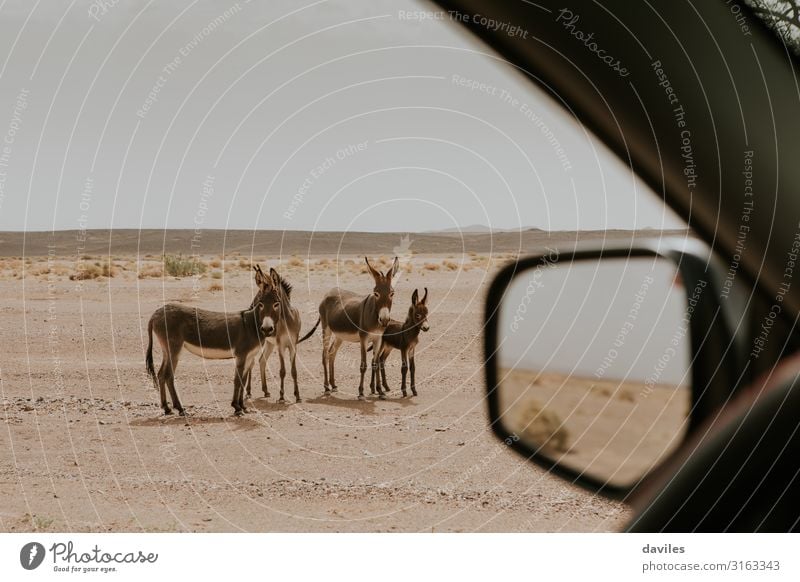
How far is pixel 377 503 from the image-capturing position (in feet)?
20.2

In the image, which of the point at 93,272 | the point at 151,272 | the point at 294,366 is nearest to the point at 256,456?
the point at 294,366

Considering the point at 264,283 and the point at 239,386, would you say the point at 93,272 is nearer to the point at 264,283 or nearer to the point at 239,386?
the point at 239,386

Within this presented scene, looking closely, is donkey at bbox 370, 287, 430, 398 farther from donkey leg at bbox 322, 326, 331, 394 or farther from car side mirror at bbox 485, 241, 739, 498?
car side mirror at bbox 485, 241, 739, 498

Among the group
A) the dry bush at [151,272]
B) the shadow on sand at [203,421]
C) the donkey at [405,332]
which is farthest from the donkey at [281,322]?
the dry bush at [151,272]

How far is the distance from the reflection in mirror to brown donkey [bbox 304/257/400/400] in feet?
5.88

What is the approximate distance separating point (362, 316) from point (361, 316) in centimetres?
2

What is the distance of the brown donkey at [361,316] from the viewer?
820 cm

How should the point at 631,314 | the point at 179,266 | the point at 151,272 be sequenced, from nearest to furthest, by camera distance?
the point at 631,314 → the point at 179,266 → the point at 151,272

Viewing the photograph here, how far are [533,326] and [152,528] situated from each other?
3.21 m

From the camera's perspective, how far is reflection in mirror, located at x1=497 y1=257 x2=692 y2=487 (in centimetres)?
265

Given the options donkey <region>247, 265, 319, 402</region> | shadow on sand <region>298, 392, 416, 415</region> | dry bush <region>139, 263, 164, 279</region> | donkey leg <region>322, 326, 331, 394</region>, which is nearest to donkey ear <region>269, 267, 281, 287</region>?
donkey <region>247, 265, 319, 402</region>

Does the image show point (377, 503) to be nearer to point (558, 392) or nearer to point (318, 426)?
point (318, 426)

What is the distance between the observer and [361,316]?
8.52 metres

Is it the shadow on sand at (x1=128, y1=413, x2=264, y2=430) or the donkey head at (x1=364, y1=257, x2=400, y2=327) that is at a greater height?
the donkey head at (x1=364, y1=257, x2=400, y2=327)
